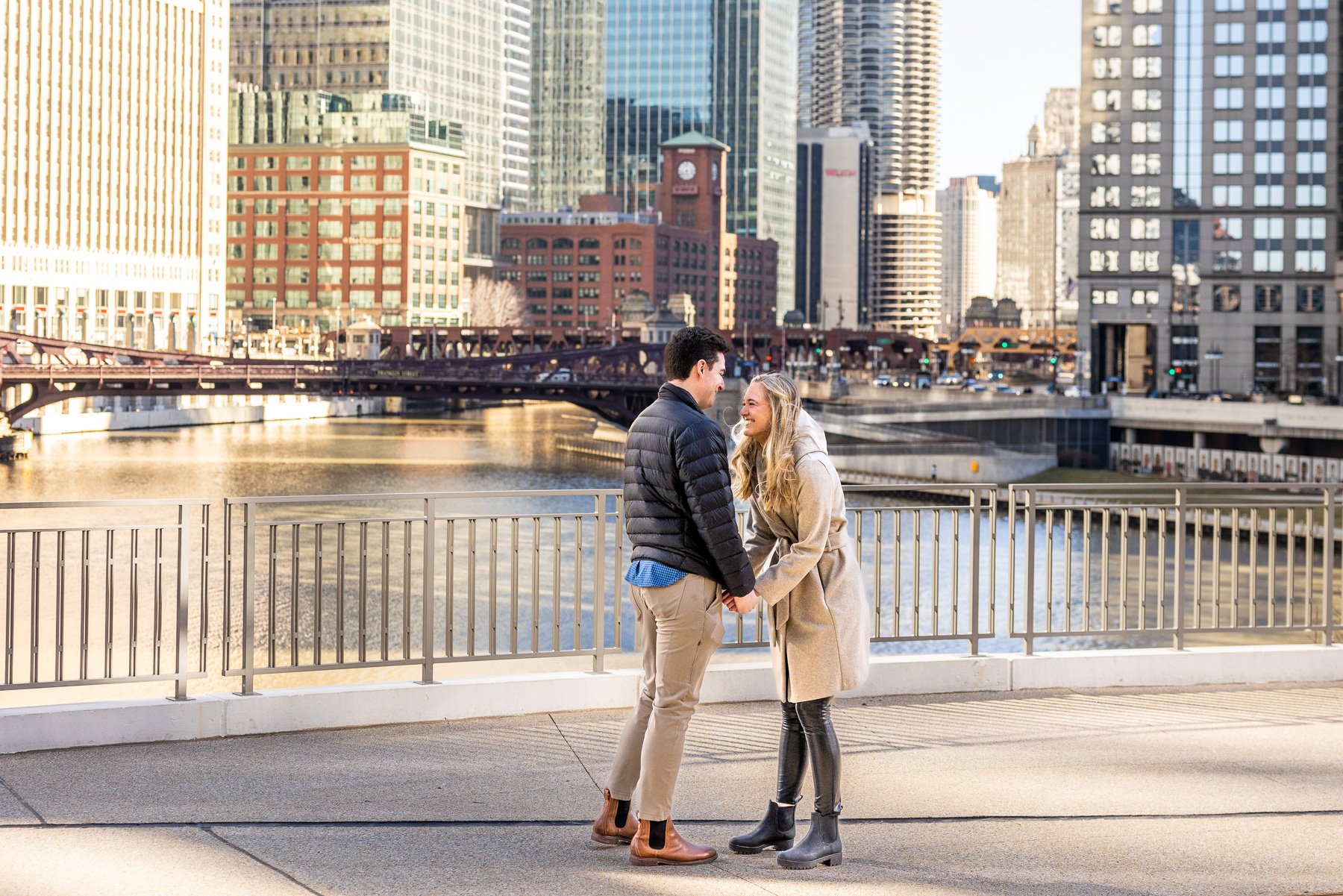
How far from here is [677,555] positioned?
22.2 feet

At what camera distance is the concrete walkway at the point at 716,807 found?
261 inches

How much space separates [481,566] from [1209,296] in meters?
97.8

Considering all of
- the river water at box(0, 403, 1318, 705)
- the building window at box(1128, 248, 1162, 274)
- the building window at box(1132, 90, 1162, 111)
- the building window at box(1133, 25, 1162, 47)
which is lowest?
the river water at box(0, 403, 1318, 705)

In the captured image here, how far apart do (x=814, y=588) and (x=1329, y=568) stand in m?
5.33

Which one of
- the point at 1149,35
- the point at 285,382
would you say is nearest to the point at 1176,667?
the point at 285,382

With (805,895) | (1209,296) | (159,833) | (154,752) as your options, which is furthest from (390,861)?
(1209,296)

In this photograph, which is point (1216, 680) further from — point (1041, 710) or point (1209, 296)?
point (1209, 296)

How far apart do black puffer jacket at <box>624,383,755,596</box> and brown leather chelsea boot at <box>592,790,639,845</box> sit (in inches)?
40.6

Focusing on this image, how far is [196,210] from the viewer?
17825cm

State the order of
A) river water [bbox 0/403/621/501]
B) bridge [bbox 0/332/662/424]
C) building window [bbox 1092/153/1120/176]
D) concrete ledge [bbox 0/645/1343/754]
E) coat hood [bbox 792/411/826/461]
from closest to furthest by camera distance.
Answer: coat hood [bbox 792/411/826/461] < concrete ledge [bbox 0/645/1343/754] < river water [bbox 0/403/621/501] < bridge [bbox 0/332/662/424] < building window [bbox 1092/153/1120/176]

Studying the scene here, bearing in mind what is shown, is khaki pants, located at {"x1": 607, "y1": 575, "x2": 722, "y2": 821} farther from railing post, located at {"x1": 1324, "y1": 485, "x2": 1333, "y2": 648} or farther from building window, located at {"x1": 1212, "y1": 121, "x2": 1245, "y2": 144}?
building window, located at {"x1": 1212, "y1": 121, "x2": 1245, "y2": 144}

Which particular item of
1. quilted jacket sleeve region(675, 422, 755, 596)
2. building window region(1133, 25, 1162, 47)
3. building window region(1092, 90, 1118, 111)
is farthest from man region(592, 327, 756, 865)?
building window region(1092, 90, 1118, 111)

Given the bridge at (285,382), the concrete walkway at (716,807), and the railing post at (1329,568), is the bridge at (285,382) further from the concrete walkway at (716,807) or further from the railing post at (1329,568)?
the concrete walkway at (716,807)

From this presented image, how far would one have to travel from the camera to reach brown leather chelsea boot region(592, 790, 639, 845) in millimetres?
7078
